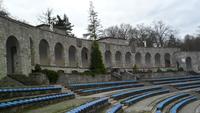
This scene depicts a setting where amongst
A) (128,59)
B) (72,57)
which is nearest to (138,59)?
(128,59)

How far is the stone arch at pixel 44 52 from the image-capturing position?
27.8m

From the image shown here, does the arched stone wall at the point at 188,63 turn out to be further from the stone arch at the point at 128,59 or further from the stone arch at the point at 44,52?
the stone arch at the point at 44,52

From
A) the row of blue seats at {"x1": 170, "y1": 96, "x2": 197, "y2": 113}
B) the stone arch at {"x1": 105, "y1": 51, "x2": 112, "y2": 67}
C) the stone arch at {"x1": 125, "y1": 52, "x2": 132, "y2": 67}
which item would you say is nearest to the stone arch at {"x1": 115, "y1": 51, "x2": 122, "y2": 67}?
the stone arch at {"x1": 105, "y1": 51, "x2": 112, "y2": 67}

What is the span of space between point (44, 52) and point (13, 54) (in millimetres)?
6868

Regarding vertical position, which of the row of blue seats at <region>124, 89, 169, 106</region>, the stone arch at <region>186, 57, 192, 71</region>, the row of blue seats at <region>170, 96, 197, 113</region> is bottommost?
the row of blue seats at <region>170, 96, 197, 113</region>

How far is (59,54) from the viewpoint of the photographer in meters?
31.3

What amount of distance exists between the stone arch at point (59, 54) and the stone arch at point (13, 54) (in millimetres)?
8718

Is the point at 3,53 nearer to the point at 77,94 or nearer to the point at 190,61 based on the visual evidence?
the point at 77,94

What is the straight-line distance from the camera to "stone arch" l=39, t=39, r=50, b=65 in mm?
27822

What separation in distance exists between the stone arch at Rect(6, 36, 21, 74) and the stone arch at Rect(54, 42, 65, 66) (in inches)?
343

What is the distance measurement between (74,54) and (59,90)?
16.9 metres

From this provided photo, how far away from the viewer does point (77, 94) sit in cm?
1767

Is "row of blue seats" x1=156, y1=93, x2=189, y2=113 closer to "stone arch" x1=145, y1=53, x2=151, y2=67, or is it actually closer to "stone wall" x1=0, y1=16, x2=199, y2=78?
"stone wall" x1=0, y1=16, x2=199, y2=78

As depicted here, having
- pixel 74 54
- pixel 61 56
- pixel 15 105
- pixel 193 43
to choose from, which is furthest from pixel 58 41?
pixel 193 43
